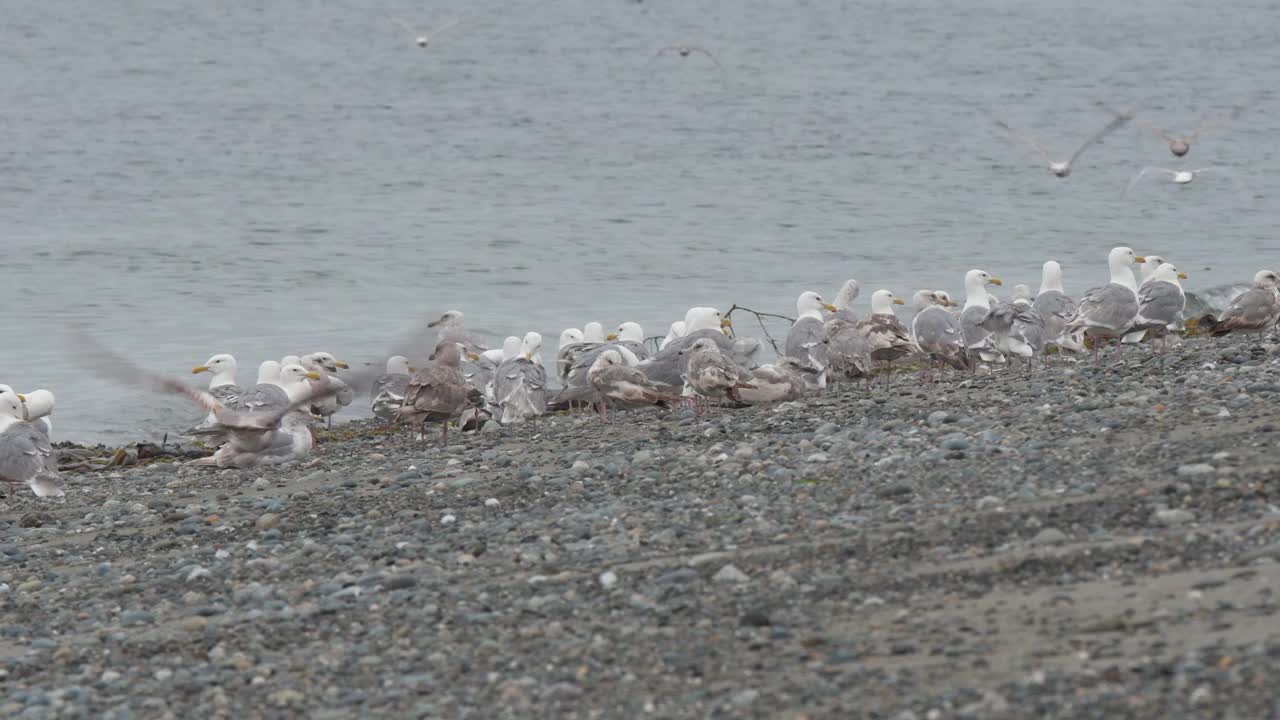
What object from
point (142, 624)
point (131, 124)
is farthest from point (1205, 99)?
point (142, 624)

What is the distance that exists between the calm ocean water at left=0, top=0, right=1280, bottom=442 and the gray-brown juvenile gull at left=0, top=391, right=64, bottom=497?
3.30 metres

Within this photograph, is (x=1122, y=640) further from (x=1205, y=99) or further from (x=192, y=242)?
(x=1205, y=99)

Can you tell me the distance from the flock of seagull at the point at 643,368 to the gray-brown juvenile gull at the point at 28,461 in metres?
0.01

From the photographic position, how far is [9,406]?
1233 cm

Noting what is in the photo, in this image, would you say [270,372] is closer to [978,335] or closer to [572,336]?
[572,336]

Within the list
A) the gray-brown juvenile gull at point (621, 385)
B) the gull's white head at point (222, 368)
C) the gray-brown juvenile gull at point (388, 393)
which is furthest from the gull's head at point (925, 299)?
the gull's white head at point (222, 368)

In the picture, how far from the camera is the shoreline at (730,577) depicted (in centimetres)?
535

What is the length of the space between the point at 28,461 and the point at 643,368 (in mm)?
4716

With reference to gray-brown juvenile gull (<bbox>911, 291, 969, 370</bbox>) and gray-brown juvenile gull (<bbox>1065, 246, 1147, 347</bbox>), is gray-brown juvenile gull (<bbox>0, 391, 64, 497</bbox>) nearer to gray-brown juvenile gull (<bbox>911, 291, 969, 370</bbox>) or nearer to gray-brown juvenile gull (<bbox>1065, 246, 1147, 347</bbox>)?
gray-brown juvenile gull (<bbox>911, 291, 969, 370</bbox>)

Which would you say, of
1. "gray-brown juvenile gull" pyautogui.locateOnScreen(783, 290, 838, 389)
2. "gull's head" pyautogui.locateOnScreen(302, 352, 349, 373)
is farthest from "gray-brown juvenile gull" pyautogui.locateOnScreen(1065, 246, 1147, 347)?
"gull's head" pyautogui.locateOnScreen(302, 352, 349, 373)

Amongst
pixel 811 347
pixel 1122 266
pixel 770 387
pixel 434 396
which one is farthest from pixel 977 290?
pixel 434 396

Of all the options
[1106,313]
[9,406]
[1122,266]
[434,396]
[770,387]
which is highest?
[1122,266]

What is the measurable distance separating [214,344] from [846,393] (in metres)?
9.13

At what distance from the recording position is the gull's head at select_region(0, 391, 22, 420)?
484 inches
